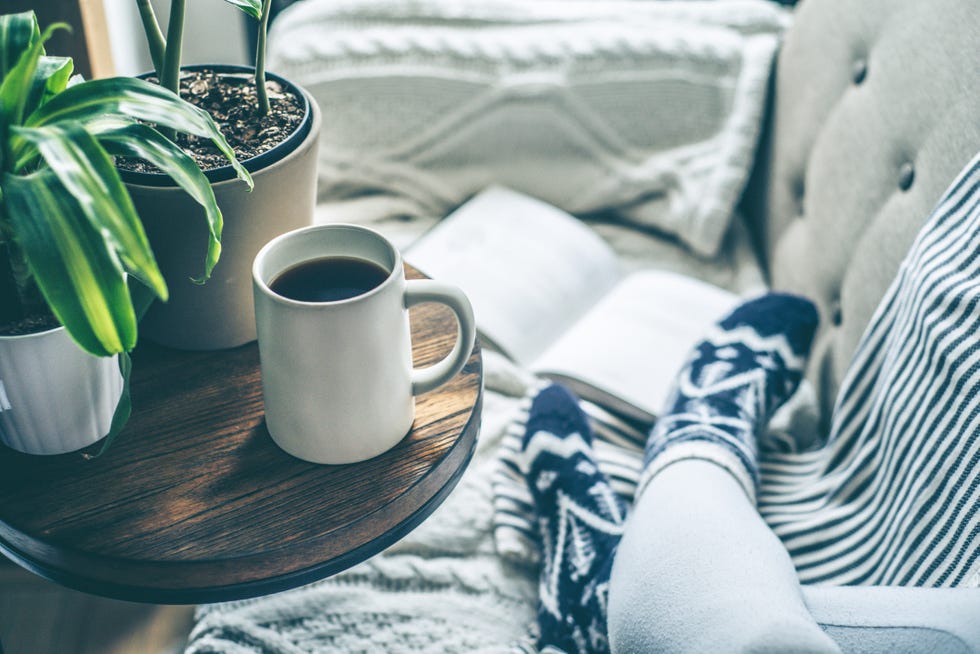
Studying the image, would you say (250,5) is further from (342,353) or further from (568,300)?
(568,300)

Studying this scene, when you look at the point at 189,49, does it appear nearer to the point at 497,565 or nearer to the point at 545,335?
the point at 545,335

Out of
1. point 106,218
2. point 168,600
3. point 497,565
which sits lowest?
point 497,565

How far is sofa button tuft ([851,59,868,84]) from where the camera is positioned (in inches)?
30.0

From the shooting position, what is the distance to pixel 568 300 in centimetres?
90

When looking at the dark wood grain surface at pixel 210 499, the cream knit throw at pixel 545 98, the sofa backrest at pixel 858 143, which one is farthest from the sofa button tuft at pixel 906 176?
the dark wood grain surface at pixel 210 499

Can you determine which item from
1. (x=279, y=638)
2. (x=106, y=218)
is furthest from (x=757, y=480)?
(x=106, y=218)

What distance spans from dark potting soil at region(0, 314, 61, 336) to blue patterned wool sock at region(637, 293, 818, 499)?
16.0 inches

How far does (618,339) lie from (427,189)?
0.34 m

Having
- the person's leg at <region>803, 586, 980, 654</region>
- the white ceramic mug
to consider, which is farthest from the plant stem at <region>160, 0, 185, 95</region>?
the person's leg at <region>803, 586, 980, 654</region>

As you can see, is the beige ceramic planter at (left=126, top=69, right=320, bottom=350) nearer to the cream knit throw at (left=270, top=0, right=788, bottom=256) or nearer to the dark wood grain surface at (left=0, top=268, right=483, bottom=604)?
the dark wood grain surface at (left=0, top=268, right=483, bottom=604)

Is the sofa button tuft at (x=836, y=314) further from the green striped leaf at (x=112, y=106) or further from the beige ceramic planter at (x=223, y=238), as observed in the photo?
the green striped leaf at (x=112, y=106)

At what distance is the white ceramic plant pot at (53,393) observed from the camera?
0.41 m

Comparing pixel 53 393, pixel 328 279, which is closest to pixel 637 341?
pixel 328 279

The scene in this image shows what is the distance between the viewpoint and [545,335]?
87cm
